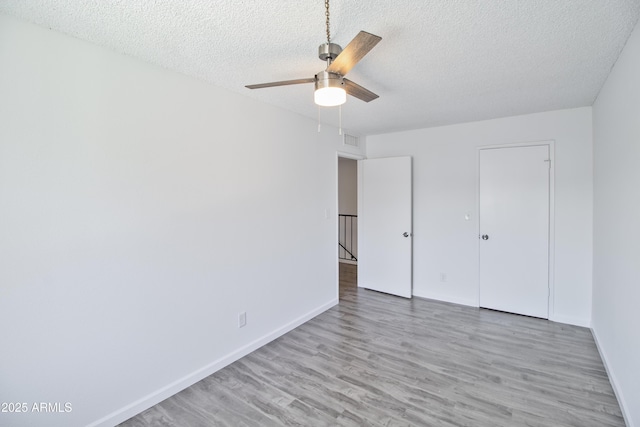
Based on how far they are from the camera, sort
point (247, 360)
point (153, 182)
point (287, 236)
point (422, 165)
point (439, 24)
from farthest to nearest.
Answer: point (422, 165), point (287, 236), point (247, 360), point (153, 182), point (439, 24)

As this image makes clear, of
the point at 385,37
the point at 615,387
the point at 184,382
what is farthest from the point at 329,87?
the point at 615,387

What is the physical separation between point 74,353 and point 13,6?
6.14ft

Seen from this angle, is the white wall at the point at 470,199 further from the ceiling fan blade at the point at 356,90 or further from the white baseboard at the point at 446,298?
the ceiling fan blade at the point at 356,90

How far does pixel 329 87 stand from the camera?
5.18 feet

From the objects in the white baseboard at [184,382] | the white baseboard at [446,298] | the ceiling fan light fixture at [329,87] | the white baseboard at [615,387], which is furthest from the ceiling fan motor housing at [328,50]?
the white baseboard at [446,298]

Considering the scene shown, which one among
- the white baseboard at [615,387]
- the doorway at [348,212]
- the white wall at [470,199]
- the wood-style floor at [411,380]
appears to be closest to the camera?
the white baseboard at [615,387]

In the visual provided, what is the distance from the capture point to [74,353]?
1786 millimetres

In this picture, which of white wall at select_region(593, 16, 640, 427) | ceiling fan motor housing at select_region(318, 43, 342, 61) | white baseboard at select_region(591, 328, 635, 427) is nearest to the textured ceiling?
ceiling fan motor housing at select_region(318, 43, 342, 61)

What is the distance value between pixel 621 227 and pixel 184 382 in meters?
3.28

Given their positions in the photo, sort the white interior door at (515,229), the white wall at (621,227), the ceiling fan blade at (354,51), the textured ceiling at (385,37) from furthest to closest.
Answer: the white interior door at (515,229)
the white wall at (621,227)
the textured ceiling at (385,37)
the ceiling fan blade at (354,51)

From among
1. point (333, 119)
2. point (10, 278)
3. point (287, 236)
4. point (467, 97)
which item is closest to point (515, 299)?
point (467, 97)

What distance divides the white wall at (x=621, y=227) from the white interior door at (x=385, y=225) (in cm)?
202

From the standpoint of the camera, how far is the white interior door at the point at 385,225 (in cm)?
431

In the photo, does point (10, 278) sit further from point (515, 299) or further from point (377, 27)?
point (515, 299)
